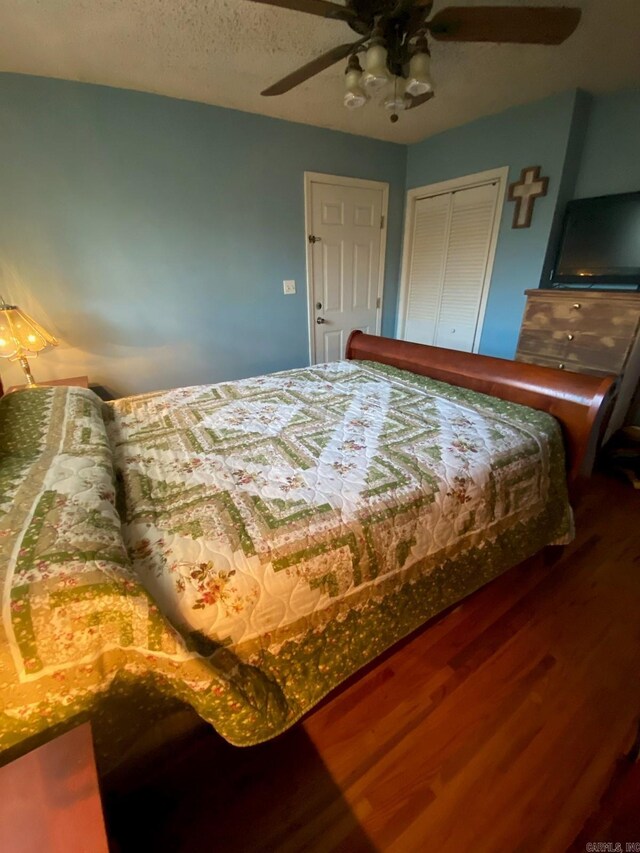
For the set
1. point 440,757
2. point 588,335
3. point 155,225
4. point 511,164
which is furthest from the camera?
point 511,164

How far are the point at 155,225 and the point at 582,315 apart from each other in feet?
9.22

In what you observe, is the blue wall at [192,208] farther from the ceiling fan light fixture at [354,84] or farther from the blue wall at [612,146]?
the ceiling fan light fixture at [354,84]

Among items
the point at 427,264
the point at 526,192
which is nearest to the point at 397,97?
the point at 526,192

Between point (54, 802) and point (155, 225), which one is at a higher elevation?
point (155, 225)

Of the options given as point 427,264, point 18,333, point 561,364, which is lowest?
point 561,364

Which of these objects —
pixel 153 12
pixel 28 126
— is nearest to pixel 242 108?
pixel 153 12

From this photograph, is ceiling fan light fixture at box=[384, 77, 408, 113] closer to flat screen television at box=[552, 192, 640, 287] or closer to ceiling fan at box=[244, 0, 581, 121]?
ceiling fan at box=[244, 0, 581, 121]

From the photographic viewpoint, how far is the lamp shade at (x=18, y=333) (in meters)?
1.83

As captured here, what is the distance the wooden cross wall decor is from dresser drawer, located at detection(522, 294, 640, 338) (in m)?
0.69

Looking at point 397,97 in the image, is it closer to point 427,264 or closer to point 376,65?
point 376,65

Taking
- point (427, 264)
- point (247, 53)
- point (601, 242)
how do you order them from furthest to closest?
point (427, 264)
point (601, 242)
point (247, 53)

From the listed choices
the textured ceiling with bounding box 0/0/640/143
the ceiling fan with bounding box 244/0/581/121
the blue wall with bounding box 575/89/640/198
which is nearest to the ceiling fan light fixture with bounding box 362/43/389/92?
the ceiling fan with bounding box 244/0/581/121

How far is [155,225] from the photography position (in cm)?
239

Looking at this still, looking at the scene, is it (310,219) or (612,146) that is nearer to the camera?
(612,146)
